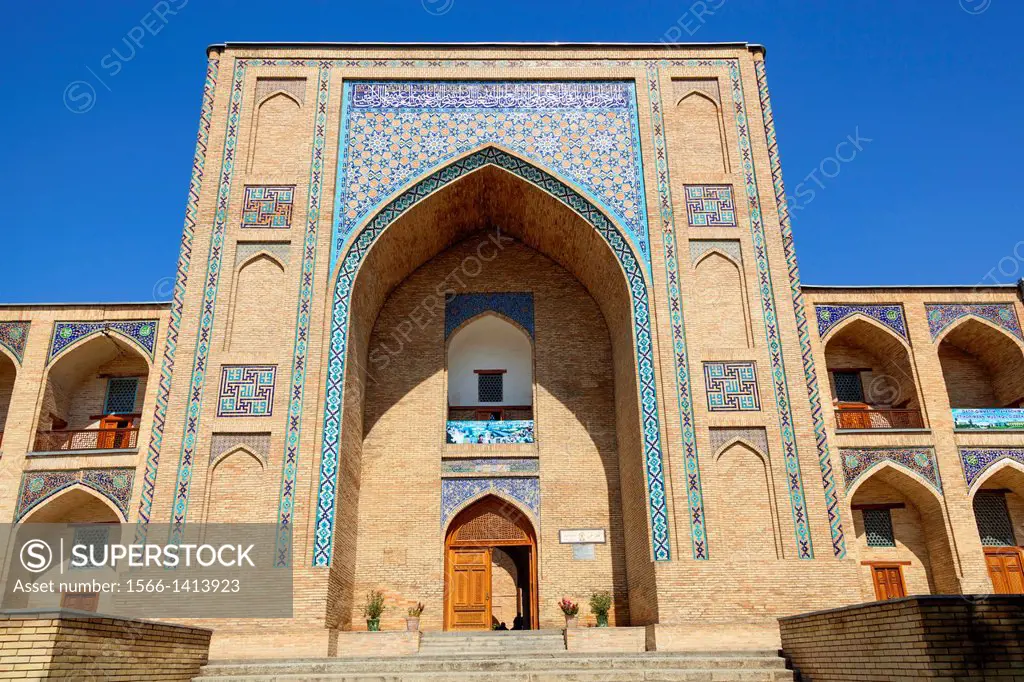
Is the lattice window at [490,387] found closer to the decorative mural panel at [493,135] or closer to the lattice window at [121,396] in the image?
the decorative mural panel at [493,135]

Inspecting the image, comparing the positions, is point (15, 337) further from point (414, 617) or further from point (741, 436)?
point (741, 436)

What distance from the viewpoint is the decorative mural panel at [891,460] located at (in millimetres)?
9852

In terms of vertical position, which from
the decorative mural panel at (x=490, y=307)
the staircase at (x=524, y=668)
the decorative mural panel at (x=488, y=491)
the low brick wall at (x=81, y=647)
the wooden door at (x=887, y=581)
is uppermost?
the decorative mural panel at (x=490, y=307)

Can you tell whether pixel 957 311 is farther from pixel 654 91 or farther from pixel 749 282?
pixel 654 91

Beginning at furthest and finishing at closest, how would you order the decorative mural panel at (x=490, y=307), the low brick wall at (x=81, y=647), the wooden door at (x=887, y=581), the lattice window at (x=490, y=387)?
1. the lattice window at (x=490, y=387)
2. the decorative mural panel at (x=490, y=307)
3. the wooden door at (x=887, y=581)
4. the low brick wall at (x=81, y=647)

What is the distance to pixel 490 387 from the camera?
433 inches

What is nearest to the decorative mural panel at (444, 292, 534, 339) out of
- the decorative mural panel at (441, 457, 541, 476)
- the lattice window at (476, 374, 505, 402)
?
the lattice window at (476, 374, 505, 402)

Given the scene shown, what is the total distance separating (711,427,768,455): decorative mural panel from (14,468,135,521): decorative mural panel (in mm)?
6632

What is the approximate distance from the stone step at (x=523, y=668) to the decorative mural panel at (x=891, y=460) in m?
3.72

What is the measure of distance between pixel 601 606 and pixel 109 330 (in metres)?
6.96

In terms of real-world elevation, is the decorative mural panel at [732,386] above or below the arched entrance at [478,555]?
above

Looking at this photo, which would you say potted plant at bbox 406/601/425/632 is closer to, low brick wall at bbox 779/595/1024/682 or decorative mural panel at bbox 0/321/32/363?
low brick wall at bbox 779/595/1024/682

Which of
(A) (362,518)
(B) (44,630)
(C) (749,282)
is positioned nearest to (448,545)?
(A) (362,518)

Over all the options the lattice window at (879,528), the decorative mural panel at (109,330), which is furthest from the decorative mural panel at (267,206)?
the lattice window at (879,528)
